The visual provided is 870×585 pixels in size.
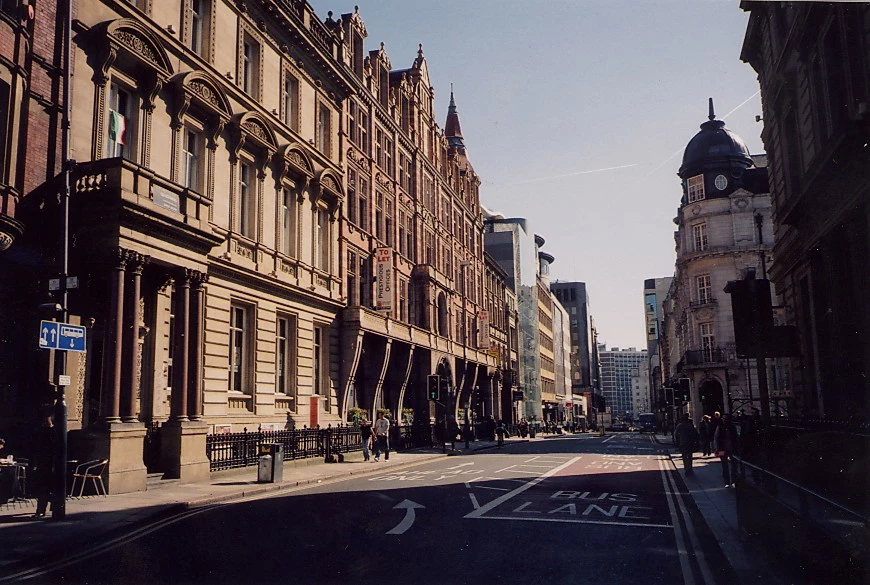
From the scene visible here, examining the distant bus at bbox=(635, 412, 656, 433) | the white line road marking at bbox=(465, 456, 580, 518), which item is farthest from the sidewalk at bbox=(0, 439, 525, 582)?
the distant bus at bbox=(635, 412, 656, 433)

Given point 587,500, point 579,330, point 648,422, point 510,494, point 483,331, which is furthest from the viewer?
point 579,330

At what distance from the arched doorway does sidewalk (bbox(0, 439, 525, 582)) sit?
40.4 meters

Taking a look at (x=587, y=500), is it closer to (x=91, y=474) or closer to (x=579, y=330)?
(x=91, y=474)

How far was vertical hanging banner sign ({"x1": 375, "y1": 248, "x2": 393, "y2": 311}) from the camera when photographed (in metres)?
34.6

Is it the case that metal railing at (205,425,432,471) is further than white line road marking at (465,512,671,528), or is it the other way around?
metal railing at (205,425,432,471)

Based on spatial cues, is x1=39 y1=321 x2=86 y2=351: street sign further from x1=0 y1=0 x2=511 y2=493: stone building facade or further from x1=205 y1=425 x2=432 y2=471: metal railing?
x1=205 y1=425 x2=432 y2=471: metal railing

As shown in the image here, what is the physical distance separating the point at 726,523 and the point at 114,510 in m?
10.6

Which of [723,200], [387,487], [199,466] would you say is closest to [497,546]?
[387,487]

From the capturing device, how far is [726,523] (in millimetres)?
11180

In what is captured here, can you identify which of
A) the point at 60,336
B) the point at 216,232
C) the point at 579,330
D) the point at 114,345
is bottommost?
the point at 60,336

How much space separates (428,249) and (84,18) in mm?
29888

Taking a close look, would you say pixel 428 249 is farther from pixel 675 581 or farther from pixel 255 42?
pixel 675 581

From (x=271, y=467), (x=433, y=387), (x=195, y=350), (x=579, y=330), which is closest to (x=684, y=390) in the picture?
(x=433, y=387)

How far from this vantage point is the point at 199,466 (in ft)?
61.1
